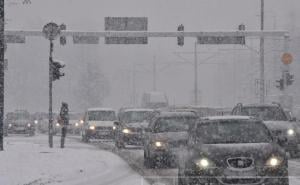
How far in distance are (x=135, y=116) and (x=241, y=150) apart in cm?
2054

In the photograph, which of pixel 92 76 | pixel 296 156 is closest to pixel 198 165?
pixel 296 156

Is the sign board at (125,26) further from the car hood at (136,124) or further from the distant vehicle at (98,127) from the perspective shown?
the car hood at (136,124)

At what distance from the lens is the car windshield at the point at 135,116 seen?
33.9 metres

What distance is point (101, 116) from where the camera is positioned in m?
40.2

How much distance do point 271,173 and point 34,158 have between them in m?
8.62

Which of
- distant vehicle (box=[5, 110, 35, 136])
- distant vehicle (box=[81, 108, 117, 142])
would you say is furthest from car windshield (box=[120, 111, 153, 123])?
A: distant vehicle (box=[5, 110, 35, 136])

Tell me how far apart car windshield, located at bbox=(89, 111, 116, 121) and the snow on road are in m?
15.8

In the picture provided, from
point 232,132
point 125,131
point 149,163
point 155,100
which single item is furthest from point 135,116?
point 155,100

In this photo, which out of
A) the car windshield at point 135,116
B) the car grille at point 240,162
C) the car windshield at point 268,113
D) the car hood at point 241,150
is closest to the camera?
the car grille at point 240,162

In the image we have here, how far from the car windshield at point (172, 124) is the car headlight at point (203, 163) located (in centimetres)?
871

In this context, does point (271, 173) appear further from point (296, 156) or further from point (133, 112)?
point (133, 112)

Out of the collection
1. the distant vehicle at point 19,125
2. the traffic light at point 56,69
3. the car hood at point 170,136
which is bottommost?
the distant vehicle at point 19,125

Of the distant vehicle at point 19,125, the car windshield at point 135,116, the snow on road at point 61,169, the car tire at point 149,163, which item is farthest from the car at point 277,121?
the distant vehicle at point 19,125

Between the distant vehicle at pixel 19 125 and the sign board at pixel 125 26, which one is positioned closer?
the distant vehicle at pixel 19 125
